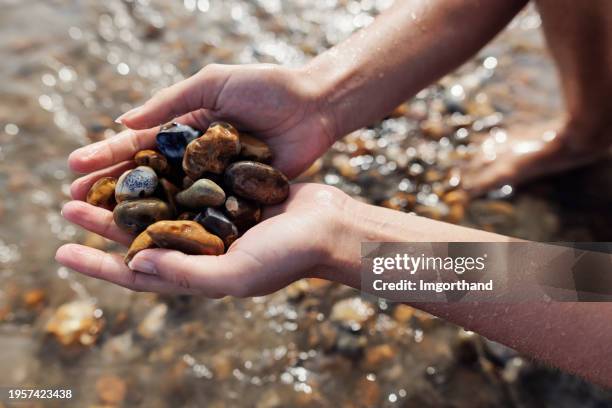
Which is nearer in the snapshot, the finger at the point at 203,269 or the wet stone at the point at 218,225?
the finger at the point at 203,269

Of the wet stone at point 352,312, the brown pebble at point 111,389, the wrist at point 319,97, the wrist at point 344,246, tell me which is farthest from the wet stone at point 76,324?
the wrist at point 319,97

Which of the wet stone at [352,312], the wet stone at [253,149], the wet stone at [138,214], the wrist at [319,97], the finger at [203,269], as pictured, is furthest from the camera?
the wet stone at [352,312]

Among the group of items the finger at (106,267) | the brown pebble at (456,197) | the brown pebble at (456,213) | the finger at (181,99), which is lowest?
the finger at (106,267)

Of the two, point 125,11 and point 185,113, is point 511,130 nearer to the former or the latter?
point 185,113

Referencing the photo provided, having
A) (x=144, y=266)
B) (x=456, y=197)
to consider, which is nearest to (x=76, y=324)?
(x=144, y=266)

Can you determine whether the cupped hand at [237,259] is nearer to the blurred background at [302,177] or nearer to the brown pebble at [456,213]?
the blurred background at [302,177]

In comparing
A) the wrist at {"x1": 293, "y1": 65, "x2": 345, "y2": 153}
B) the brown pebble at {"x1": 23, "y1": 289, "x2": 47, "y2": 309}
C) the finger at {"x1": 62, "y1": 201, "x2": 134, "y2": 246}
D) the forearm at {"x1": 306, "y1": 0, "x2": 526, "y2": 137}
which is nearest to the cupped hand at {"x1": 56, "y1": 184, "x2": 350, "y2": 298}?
the finger at {"x1": 62, "y1": 201, "x2": 134, "y2": 246}

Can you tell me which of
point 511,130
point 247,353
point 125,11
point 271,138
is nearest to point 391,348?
point 247,353

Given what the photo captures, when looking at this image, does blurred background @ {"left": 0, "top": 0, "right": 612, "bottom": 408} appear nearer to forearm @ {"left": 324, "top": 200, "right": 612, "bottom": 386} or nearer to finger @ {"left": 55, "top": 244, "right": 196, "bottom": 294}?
forearm @ {"left": 324, "top": 200, "right": 612, "bottom": 386}
